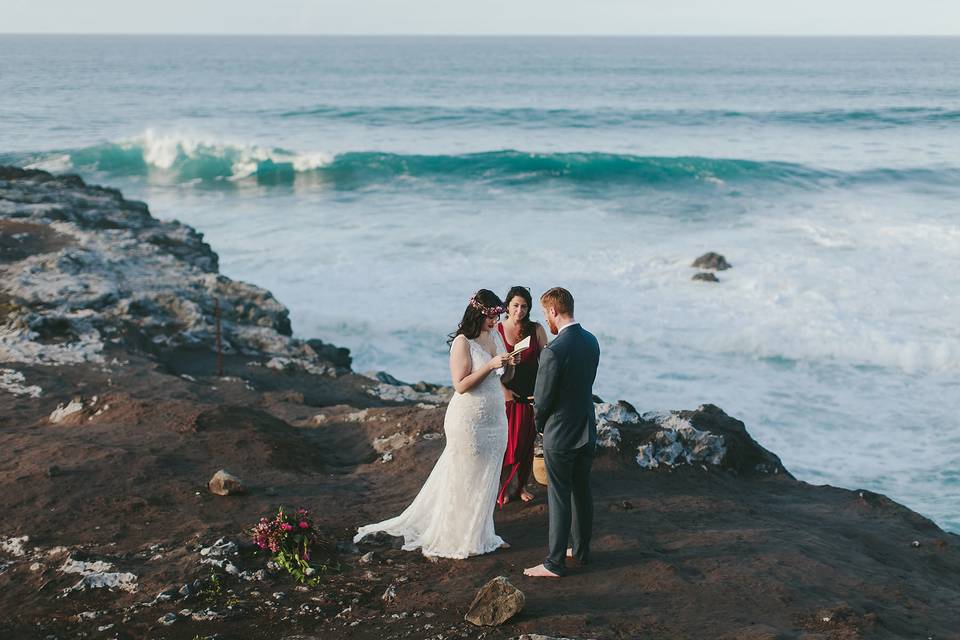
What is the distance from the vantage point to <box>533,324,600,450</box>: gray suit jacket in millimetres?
5367

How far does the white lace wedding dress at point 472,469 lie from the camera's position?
593 cm

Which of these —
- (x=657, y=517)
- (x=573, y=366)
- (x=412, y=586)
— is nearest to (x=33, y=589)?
(x=412, y=586)

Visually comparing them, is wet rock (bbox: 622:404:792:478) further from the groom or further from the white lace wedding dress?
the groom

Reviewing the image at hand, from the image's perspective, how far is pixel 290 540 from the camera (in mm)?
6000

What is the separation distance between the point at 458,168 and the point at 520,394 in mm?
30812

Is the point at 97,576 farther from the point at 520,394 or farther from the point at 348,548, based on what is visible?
the point at 520,394

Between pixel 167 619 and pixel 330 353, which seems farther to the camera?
pixel 330 353

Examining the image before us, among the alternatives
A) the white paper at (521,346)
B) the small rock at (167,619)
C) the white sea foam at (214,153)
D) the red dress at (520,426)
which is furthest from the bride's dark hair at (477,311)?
the white sea foam at (214,153)

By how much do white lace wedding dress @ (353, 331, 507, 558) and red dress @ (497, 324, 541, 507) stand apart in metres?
0.50

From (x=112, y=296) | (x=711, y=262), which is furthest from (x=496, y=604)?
(x=711, y=262)

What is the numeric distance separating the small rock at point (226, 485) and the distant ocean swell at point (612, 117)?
43.7m

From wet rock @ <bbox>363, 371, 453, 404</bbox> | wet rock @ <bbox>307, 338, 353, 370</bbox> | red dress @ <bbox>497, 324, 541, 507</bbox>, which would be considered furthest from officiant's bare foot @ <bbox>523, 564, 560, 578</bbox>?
wet rock @ <bbox>307, 338, 353, 370</bbox>

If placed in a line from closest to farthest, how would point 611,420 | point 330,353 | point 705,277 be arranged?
point 611,420 → point 330,353 → point 705,277

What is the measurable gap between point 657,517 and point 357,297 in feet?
43.6
